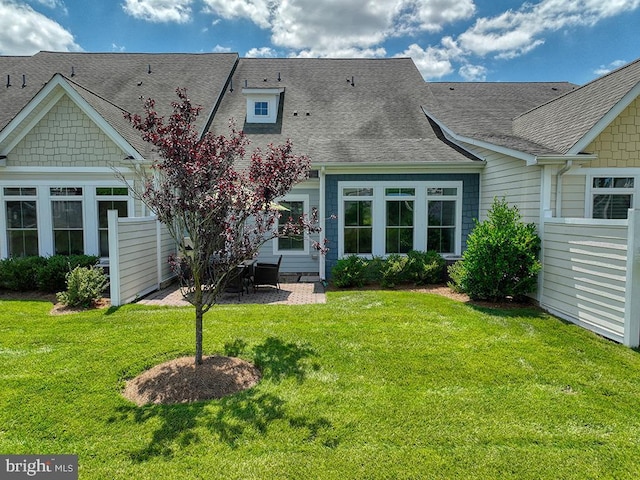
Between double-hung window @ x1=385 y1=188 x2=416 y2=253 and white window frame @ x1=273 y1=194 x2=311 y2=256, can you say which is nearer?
double-hung window @ x1=385 y1=188 x2=416 y2=253

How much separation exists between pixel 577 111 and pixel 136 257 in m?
11.4

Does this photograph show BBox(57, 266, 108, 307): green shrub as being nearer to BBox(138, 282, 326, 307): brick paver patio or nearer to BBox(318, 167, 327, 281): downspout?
BBox(138, 282, 326, 307): brick paver patio

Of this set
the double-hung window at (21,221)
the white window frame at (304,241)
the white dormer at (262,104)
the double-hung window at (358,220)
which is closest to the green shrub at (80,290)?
the double-hung window at (21,221)

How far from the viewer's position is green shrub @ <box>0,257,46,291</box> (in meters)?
9.16

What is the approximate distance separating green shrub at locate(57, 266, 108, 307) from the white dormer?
28.3 feet

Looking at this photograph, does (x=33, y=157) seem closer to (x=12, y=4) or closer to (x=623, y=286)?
(x=12, y=4)

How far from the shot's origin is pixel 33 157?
10094mm

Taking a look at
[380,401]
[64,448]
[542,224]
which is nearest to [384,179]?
[542,224]

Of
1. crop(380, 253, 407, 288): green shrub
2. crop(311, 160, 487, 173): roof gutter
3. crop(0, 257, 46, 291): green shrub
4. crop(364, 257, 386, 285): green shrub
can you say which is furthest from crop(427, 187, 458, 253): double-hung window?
crop(0, 257, 46, 291): green shrub

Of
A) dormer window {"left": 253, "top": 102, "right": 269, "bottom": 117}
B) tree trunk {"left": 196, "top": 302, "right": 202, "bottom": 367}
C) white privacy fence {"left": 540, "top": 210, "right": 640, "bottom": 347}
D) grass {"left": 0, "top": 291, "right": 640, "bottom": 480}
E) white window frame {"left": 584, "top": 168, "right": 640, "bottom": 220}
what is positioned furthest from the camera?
dormer window {"left": 253, "top": 102, "right": 269, "bottom": 117}

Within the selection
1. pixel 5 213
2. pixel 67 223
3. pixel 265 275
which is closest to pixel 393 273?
pixel 265 275

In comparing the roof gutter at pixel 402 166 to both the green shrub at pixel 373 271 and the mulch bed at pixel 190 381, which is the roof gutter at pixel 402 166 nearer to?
the green shrub at pixel 373 271

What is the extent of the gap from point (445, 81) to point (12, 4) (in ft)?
56.5

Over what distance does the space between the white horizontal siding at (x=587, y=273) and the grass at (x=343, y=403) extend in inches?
16.4
